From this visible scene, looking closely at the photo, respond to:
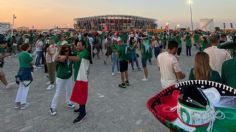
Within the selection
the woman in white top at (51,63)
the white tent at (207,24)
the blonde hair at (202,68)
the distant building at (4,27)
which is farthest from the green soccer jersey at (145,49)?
the white tent at (207,24)

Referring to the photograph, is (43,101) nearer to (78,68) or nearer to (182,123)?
(78,68)

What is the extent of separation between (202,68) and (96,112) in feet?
14.5

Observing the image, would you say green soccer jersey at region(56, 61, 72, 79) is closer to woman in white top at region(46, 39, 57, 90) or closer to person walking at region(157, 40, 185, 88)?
person walking at region(157, 40, 185, 88)

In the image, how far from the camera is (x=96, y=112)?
25.0ft

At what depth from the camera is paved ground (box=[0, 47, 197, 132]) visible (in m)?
6.46

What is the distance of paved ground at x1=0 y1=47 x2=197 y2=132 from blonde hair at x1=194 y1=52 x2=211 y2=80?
2.74 m

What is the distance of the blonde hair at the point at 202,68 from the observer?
355 cm

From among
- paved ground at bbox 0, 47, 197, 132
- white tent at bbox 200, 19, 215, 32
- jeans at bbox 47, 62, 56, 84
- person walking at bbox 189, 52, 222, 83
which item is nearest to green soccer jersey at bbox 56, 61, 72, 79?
paved ground at bbox 0, 47, 197, 132

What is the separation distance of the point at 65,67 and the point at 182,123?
5140 millimetres

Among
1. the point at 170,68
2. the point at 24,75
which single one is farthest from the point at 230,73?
the point at 24,75

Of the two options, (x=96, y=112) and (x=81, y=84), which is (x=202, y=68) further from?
(x=96, y=112)

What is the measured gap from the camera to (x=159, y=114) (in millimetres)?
2840

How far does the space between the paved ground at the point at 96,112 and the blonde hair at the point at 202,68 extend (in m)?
2.74

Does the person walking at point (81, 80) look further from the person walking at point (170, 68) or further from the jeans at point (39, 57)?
the jeans at point (39, 57)
